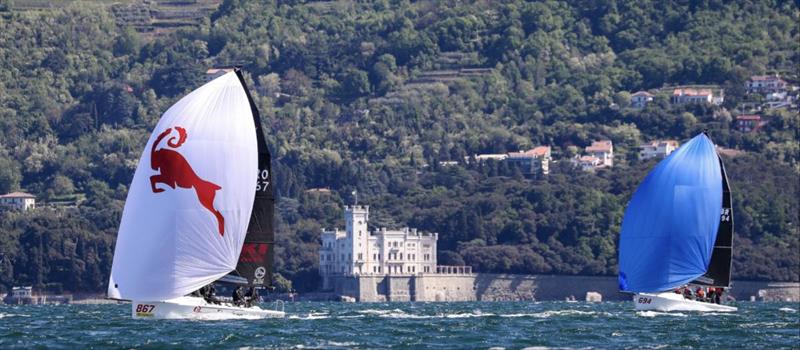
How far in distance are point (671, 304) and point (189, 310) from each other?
2075 cm

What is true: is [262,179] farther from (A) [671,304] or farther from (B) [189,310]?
(A) [671,304]

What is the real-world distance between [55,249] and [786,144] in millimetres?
71595

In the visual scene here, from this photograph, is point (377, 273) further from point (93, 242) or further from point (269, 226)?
point (269, 226)

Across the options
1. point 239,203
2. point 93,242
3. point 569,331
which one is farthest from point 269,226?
point 93,242

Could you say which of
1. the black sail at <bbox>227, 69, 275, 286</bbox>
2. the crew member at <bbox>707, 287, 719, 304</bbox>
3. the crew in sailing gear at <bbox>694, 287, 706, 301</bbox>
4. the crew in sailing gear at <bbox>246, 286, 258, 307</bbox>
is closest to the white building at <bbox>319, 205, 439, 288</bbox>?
the crew in sailing gear at <bbox>694, 287, 706, 301</bbox>

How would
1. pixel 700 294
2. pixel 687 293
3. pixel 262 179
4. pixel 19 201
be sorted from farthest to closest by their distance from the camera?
1. pixel 19 201
2. pixel 700 294
3. pixel 687 293
4. pixel 262 179

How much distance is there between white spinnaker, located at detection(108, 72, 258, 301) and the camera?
61875 millimetres

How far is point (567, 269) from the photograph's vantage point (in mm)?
160375

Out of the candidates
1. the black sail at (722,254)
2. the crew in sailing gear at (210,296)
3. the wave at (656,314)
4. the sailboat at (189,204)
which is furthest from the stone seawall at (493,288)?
the sailboat at (189,204)

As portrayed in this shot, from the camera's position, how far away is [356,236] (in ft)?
559

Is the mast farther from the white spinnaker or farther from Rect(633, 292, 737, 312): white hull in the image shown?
Rect(633, 292, 737, 312): white hull

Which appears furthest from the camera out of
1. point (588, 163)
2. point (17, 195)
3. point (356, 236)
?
point (588, 163)

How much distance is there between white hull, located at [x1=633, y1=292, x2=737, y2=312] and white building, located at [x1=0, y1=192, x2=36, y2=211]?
110 m

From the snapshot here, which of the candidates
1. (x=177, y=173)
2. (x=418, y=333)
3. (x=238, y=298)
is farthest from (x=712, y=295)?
(x=177, y=173)
